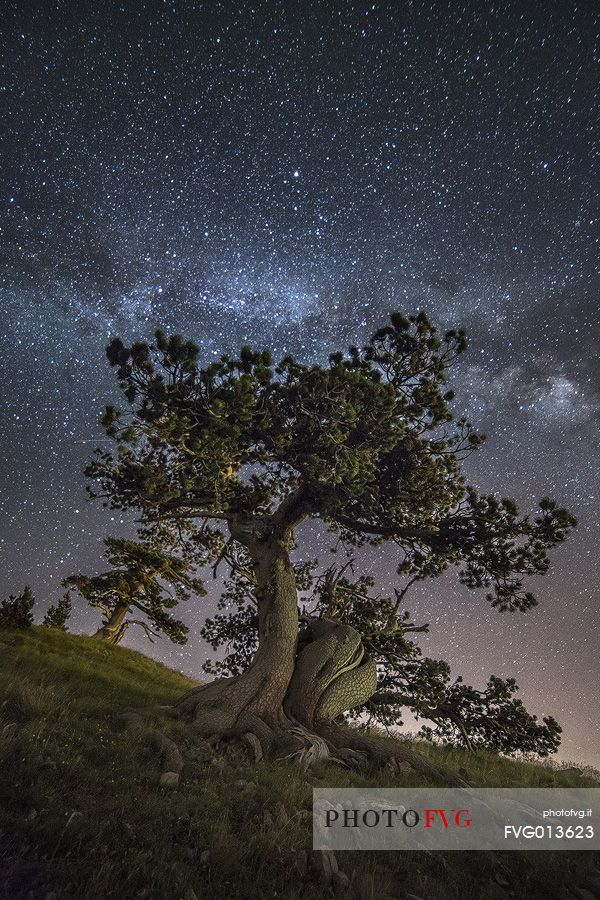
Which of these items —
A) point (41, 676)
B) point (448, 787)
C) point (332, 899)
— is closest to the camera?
point (332, 899)

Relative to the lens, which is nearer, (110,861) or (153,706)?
(110,861)

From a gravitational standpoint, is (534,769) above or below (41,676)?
above

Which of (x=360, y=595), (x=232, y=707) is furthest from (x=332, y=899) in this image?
(x=360, y=595)

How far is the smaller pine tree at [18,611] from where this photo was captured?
16156mm

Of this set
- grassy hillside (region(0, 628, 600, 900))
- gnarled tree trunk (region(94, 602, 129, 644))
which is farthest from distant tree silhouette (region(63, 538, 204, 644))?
grassy hillside (region(0, 628, 600, 900))

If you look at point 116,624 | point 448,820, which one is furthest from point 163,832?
point 116,624

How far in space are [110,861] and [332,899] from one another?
1.89 metres

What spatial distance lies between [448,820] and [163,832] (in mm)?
4740

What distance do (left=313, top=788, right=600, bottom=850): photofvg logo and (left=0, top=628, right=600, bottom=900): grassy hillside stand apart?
322 millimetres

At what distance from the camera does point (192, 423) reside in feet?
32.8

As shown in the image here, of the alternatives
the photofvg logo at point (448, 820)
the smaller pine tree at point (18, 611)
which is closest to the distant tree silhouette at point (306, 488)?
the photofvg logo at point (448, 820)

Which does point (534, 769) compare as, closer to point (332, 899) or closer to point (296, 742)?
point (296, 742)

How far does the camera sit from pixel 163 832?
4.09 meters

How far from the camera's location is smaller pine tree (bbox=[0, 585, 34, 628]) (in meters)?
16.2
